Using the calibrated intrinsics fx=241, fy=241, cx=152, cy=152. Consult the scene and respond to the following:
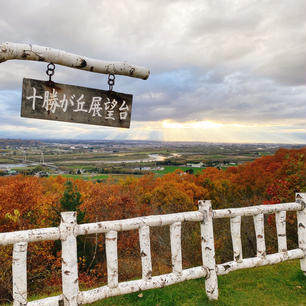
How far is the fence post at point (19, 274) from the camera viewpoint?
2.65 metres

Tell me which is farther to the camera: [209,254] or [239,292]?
[239,292]

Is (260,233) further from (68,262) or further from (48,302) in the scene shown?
(48,302)

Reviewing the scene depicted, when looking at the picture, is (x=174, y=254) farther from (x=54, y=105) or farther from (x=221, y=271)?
(x=54, y=105)

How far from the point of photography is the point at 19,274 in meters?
2.65

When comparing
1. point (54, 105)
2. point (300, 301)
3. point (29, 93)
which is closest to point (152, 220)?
point (54, 105)

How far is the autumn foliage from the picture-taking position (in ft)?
52.9

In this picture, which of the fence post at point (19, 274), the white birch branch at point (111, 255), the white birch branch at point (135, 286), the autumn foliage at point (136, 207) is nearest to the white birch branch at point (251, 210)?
the white birch branch at point (135, 286)

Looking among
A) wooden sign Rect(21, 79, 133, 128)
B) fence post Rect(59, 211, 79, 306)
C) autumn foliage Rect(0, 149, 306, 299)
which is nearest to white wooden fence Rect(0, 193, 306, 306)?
fence post Rect(59, 211, 79, 306)

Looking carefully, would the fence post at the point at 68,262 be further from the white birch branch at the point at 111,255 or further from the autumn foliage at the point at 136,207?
the autumn foliage at the point at 136,207

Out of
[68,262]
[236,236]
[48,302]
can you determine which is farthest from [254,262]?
[48,302]

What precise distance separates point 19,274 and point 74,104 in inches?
86.1

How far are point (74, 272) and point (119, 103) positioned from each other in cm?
238

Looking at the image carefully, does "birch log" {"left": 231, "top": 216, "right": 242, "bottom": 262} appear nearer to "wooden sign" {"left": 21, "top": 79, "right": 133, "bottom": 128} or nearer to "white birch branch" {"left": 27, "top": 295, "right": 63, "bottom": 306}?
"wooden sign" {"left": 21, "top": 79, "right": 133, "bottom": 128}

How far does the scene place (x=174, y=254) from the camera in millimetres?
3457
